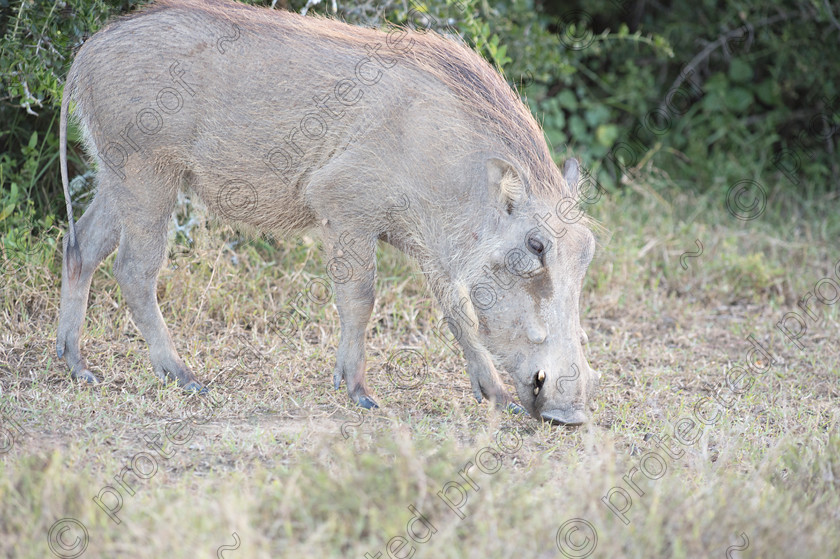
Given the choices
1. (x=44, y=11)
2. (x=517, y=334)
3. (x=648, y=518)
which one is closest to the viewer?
(x=648, y=518)

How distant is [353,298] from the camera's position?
12.4 ft

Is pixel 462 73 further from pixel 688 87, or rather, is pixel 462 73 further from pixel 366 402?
pixel 688 87

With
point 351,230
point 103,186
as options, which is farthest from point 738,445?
point 103,186

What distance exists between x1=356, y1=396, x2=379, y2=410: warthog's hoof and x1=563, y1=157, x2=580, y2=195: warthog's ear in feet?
3.89

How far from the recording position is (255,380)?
4.01 meters

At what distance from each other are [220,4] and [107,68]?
59 centimetres

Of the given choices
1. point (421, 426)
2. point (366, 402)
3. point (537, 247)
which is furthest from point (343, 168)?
point (421, 426)

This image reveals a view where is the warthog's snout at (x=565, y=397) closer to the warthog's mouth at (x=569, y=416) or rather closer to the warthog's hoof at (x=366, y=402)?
the warthog's mouth at (x=569, y=416)

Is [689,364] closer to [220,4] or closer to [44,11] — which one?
[220,4]

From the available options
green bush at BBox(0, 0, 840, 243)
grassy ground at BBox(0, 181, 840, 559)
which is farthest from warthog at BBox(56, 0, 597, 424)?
green bush at BBox(0, 0, 840, 243)

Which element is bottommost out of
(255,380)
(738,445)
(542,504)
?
(255,380)

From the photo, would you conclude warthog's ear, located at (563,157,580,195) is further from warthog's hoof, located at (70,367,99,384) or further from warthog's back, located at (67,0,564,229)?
warthog's hoof, located at (70,367,99,384)

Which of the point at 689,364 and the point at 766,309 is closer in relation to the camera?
the point at 689,364

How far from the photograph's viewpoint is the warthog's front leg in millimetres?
3736
